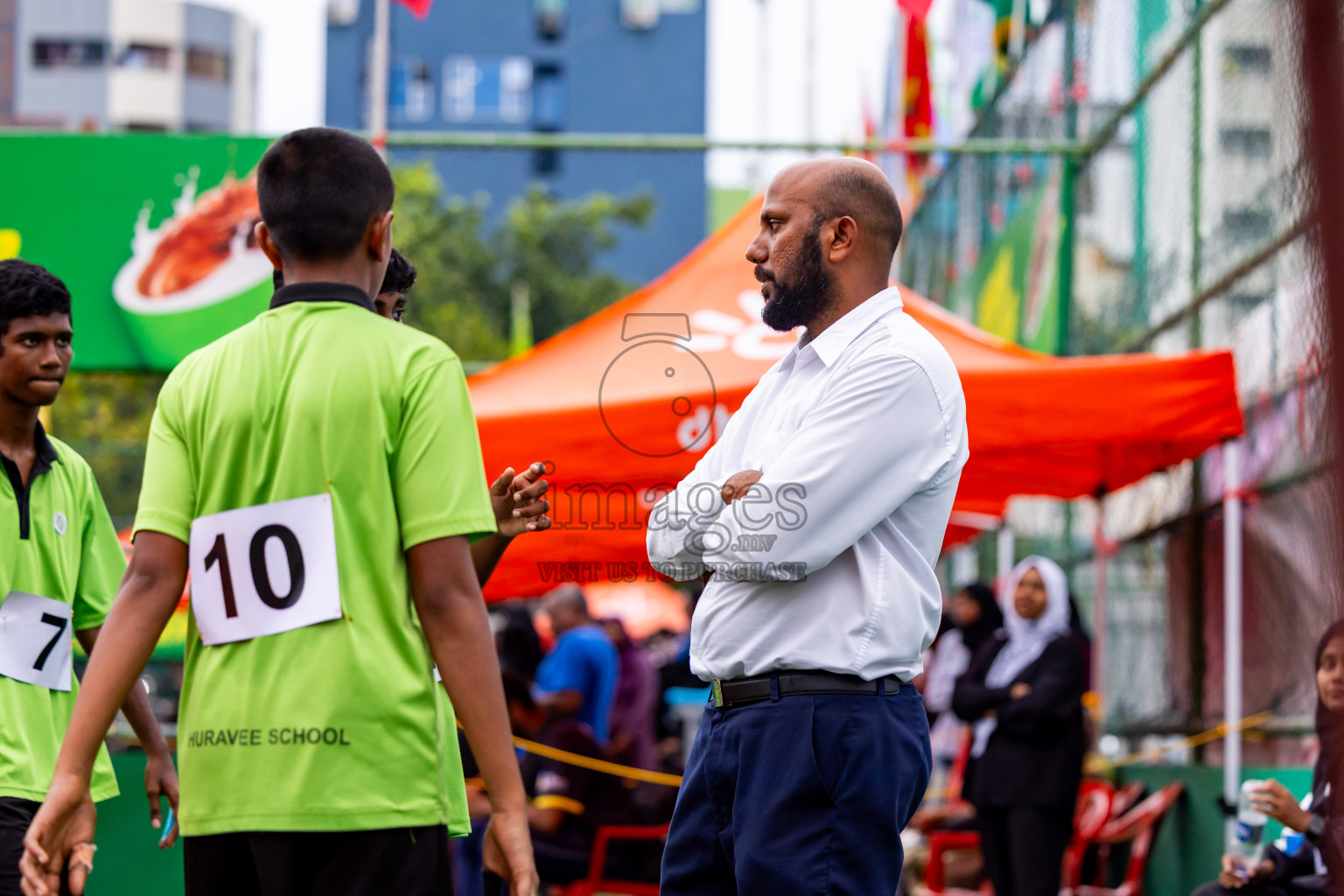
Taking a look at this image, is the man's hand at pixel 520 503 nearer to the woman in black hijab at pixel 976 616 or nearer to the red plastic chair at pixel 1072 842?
the woman in black hijab at pixel 976 616

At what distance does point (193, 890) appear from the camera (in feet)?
7.33

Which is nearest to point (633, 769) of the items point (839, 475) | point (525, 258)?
point (839, 475)

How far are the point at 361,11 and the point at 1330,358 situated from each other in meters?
44.7

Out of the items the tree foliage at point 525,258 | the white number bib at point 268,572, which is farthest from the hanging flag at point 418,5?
the tree foliage at point 525,258

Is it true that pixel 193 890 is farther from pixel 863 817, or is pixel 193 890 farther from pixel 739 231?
pixel 739 231

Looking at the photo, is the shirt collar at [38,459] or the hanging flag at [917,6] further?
the hanging flag at [917,6]

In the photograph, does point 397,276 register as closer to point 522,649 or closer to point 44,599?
point 44,599

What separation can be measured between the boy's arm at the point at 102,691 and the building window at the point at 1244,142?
14.7 ft

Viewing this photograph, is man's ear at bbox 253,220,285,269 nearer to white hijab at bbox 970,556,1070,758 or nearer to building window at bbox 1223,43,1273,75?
building window at bbox 1223,43,1273,75

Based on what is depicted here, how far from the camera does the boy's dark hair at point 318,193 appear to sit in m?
2.36

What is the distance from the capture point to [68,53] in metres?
43.6

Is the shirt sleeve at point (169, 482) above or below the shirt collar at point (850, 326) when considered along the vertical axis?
below

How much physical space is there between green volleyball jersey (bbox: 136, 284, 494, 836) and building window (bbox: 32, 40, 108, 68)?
1760 inches

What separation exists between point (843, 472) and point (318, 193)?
42.9 inches
